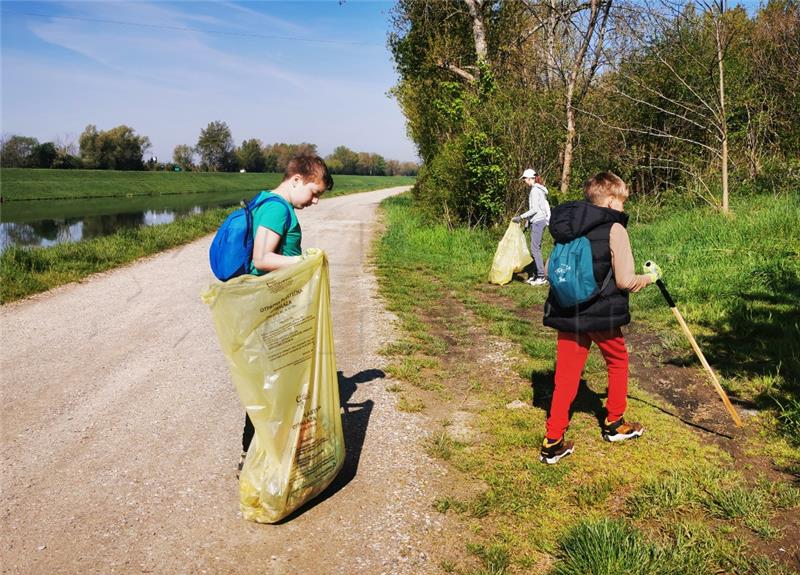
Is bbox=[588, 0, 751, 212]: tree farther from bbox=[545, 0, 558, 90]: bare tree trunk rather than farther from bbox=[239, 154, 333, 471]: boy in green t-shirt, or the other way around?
bbox=[239, 154, 333, 471]: boy in green t-shirt

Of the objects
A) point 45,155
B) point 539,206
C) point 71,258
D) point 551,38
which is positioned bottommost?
point 71,258

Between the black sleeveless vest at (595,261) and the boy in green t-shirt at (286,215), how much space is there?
1.40m

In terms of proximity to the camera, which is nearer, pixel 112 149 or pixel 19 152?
pixel 19 152

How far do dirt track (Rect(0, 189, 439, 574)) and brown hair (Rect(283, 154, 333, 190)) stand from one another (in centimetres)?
173

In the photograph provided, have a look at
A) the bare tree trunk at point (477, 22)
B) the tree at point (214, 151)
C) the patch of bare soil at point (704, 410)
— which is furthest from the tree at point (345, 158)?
the patch of bare soil at point (704, 410)

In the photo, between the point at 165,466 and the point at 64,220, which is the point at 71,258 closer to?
the point at 165,466

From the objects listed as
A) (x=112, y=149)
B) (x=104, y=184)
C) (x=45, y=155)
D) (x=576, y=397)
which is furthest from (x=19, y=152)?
(x=576, y=397)

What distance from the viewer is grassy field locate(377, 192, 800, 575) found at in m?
2.54

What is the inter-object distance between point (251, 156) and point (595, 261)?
99.8 m

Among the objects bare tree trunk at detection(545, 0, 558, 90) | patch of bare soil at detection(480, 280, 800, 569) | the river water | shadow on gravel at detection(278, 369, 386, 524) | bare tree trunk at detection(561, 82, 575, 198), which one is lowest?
patch of bare soil at detection(480, 280, 800, 569)

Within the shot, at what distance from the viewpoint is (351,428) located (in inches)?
150

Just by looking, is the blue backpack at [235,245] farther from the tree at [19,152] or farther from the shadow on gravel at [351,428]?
the tree at [19,152]

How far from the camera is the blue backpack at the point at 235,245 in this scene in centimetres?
280

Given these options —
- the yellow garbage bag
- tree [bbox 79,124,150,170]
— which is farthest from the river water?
tree [bbox 79,124,150,170]
